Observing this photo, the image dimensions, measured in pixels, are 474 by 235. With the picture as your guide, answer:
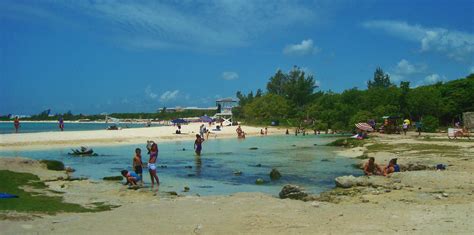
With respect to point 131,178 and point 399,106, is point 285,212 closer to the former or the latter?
point 131,178

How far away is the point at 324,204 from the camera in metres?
14.2

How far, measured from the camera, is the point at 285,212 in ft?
42.0

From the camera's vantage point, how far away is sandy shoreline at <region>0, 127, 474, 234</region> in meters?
10.7

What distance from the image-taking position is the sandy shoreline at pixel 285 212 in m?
10.7

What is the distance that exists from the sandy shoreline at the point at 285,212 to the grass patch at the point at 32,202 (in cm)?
67

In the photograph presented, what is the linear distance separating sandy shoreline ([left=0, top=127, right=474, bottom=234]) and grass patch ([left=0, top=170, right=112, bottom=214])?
2.19 feet

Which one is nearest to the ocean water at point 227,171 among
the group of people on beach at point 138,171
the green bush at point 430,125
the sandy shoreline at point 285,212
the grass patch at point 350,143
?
the group of people on beach at point 138,171

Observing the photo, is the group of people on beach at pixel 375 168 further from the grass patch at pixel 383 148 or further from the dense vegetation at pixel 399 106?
the dense vegetation at pixel 399 106

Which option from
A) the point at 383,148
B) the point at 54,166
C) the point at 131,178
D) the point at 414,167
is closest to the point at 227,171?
the point at 131,178

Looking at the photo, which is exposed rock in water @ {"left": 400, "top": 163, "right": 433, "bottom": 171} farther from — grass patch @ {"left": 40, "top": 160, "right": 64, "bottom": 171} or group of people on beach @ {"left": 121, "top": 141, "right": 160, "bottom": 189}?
grass patch @ {"left": 40, "top": 160, "right": 64, "bottom": 171}

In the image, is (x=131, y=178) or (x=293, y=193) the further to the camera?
(x=131, y=178)

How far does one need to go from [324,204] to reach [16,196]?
1024 cm

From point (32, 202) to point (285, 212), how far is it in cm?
805

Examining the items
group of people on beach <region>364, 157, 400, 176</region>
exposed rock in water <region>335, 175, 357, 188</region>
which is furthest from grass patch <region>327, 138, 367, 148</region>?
exposed rock in water <region>335, 175, 357, 188</region>
